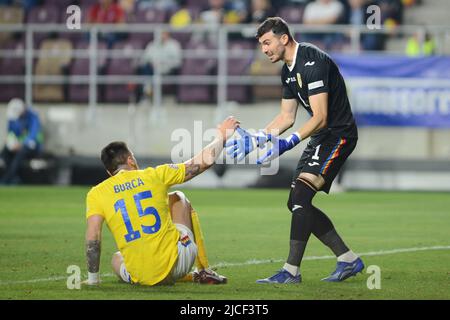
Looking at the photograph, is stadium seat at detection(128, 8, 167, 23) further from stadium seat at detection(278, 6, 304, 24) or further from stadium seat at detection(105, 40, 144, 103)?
stadium seat at detection(278, 6, 304, 24)

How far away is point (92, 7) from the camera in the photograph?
24594mm

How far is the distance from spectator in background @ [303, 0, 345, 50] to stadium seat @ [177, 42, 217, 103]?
6.98ft

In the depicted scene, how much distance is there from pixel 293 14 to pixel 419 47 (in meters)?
3.03

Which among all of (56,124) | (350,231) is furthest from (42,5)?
(350,231)

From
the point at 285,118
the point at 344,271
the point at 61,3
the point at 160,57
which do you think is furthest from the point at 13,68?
the point at 344,271

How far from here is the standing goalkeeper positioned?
9.29 metres

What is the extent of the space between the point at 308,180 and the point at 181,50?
14.2m

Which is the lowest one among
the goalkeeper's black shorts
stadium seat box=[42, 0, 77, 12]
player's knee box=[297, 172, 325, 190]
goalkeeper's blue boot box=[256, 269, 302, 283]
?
goalkeeper's blue boot box=[256, 269, 302, 283]

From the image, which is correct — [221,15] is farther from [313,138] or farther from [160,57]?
[313,138]

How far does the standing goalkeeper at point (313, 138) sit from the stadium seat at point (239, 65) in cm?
1312

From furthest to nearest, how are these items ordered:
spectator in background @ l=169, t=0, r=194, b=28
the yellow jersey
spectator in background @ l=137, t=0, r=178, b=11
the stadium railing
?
spectator in background @ l=137, t=0, r=178, b=11 → spectator in background @ l=169, t=0, r=194, b=28 → the stadium railing → the yellow jersey

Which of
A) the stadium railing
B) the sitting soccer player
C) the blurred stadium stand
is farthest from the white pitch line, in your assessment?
the stadium railing

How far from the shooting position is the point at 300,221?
9328 millimetres

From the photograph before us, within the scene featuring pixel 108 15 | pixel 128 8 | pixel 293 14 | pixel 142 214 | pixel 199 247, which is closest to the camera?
pixel 142 214
